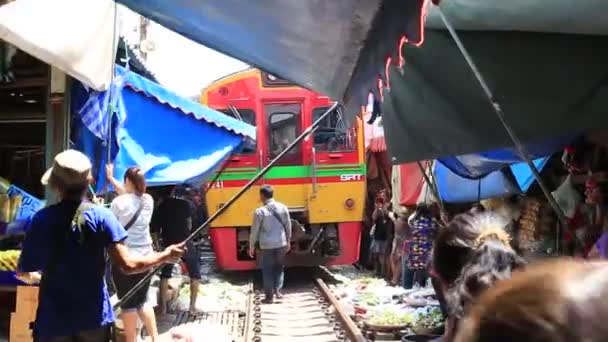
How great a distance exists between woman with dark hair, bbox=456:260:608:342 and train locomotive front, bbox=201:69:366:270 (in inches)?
439

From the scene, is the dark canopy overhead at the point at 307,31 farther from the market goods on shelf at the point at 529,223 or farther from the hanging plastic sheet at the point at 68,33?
the market goods on shelf at the point at 529,223

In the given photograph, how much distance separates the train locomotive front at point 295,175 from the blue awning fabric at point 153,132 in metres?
3.58

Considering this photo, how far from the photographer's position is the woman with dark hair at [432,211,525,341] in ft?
7.82

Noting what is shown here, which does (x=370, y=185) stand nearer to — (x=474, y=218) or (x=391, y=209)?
(x=391, y=209)

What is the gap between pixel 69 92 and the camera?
5590 millimetres

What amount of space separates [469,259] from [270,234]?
7.95 m

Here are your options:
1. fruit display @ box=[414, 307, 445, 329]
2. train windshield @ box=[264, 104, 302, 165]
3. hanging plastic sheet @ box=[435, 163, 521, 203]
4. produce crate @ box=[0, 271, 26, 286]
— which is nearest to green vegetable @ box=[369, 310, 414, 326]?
fruit display @ box=[414, 307, 445, 329]

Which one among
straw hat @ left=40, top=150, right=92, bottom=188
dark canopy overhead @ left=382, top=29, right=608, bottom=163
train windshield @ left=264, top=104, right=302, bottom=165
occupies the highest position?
train windshield @ left=264, top=104, right=302, bottom=165

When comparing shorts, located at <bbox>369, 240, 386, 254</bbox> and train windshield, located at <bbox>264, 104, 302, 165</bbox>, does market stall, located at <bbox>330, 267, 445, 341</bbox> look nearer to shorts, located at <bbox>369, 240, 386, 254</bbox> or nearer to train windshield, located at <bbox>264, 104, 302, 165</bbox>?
shorts, located at <bbox>369, 240, 386, 254</bbox>

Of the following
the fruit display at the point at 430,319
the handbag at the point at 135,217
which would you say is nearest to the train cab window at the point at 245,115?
the fruit display at the point at 430,319

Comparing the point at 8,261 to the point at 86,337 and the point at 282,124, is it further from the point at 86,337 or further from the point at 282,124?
the point at 282,124

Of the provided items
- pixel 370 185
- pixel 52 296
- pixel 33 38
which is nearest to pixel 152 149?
pixel 33 38

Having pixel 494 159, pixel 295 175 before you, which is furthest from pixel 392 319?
pixel 295 175

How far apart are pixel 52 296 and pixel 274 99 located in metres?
9.25
